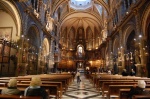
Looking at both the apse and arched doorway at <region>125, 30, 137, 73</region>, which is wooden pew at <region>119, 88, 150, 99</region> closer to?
arched doorway at <region>125, 30, 137, 73</region>

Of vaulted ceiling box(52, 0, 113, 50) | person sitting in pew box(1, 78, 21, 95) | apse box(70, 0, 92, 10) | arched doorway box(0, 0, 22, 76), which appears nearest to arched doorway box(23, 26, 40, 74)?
arched doorway box(0, 0, 22, 76)

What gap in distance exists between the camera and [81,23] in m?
42.8

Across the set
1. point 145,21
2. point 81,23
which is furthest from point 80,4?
point 145,21

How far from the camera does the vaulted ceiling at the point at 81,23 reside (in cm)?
3378

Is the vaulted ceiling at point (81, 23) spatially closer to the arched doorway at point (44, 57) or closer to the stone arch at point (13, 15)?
the arched doorway at point (44, 57)

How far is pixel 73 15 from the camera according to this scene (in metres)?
37.4

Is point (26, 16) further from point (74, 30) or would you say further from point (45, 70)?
point (74, 30)

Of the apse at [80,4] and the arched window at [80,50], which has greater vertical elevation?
the apse at [80,4]

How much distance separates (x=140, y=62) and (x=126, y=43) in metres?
6.41

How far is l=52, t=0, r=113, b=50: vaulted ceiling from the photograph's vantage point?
3378cm

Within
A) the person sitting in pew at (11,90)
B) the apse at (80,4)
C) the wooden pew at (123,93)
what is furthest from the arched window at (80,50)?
the person sitting in pew at (11,90)

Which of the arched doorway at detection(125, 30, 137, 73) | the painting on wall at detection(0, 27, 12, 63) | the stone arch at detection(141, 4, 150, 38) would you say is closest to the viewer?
the painting on wall at detection(0, 27, 12, 63)

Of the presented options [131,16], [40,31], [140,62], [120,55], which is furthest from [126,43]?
[40,31]

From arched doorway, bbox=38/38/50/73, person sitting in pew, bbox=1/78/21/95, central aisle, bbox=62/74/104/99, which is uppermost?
arched doorway, bbox=38/38/50/73
